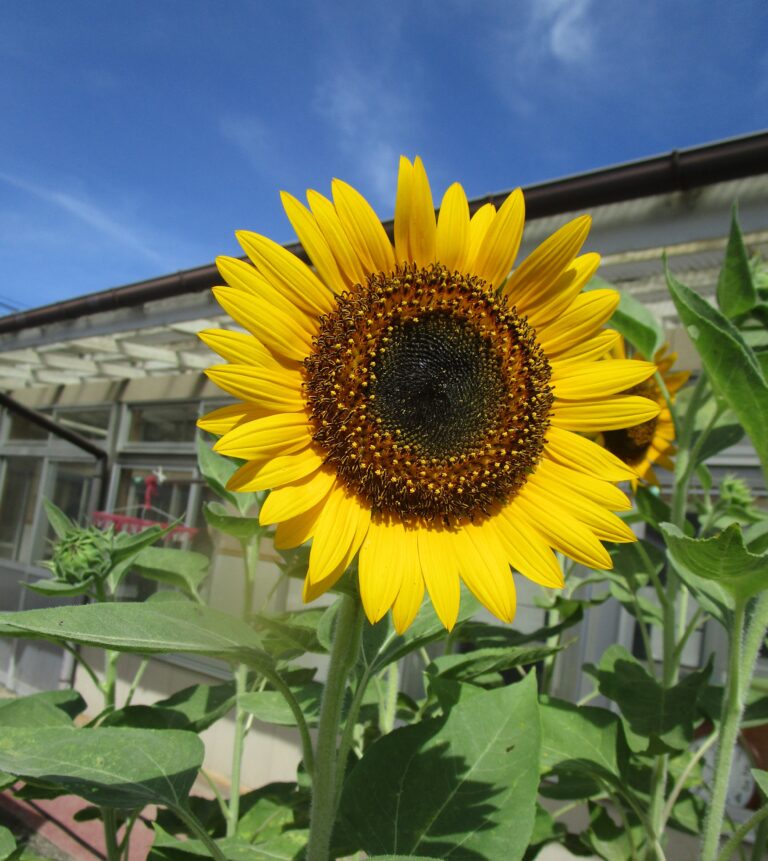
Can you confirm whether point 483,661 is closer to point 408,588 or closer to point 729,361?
point 408,588

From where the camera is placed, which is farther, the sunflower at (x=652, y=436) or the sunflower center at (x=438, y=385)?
the sunflower at (x=652, y=436)

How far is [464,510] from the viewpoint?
720 millimetres

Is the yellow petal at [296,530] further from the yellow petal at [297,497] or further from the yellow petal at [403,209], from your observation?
the yellow petal at [403,209]

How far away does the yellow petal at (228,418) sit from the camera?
0.66 metres

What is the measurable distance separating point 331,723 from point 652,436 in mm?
890

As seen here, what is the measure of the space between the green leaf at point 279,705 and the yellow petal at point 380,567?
35 centimetres

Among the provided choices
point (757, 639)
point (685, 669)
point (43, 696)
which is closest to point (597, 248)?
point (685, 669)

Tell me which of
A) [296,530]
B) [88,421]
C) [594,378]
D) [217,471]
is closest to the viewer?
[296,530]

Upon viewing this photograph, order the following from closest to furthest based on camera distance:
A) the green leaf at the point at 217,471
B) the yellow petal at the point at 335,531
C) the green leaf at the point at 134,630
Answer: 1. the green leaf at the point at 134,630
2. the yellow petal at the point at 335,531
3. the green leaf at the point at 217,471

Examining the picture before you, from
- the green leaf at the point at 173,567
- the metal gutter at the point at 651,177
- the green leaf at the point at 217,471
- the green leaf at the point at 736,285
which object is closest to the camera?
the green leaf at the point at 736,285

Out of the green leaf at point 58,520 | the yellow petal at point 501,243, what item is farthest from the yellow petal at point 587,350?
the green leaf at point 58,520

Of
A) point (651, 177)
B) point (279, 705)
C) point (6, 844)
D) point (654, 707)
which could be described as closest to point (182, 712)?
point (279, 705)

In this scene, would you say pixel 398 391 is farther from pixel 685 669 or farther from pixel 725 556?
pixel 685 669

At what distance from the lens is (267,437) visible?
0.65 meters
